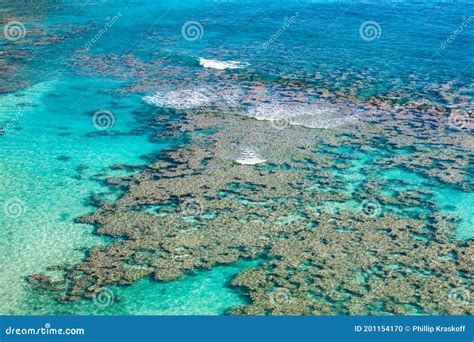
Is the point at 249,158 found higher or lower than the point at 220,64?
lower

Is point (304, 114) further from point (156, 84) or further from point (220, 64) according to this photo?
point (220, 64)

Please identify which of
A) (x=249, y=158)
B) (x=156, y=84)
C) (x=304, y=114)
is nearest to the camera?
(x=249, y=158)

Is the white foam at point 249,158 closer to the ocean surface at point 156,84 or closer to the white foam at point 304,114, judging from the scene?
the ocean surface at point 156,84

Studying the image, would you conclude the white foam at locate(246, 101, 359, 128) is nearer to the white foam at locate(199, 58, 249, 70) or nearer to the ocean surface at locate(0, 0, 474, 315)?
the ocean surface at locate(0, 0, 474, 315)

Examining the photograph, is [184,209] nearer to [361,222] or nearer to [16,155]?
[361,222]

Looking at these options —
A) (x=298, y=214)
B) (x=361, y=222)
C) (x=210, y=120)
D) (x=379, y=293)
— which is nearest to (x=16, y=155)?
(x=210, y=120)

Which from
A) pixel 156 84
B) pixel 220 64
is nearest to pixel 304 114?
pixel 156 84

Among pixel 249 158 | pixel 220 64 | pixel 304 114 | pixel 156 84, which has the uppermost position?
pixel 220 64
